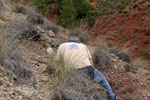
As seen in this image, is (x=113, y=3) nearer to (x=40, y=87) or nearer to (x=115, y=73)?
(x=115, y=73)

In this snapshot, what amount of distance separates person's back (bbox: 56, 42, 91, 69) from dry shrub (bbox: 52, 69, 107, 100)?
0.57ft

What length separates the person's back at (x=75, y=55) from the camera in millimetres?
3793

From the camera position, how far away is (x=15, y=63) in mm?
3533

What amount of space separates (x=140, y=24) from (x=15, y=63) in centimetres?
2062

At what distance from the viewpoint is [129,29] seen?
22.8 m

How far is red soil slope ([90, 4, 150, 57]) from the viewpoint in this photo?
20.1m

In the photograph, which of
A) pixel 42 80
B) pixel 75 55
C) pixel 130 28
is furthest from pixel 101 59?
pixel 130 28

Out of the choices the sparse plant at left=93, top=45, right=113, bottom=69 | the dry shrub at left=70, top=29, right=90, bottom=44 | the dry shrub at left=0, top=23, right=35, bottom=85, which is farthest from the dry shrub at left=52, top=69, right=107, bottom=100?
the dry shrub at left=70, top=29, right=90, bottom=44

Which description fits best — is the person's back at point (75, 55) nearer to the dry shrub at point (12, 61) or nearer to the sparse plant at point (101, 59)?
the dry shrub at point (12, 61)

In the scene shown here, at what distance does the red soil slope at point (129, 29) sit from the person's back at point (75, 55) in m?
14.9

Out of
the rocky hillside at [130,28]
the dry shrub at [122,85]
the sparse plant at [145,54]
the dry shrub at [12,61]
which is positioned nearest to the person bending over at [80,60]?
the dry shrub at [12,61]

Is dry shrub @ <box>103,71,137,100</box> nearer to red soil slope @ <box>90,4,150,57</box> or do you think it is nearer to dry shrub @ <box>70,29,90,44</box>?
dry shrub @ <box>70,29,90,44</box>

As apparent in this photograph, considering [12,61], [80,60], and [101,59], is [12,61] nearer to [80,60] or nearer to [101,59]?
[80,60]

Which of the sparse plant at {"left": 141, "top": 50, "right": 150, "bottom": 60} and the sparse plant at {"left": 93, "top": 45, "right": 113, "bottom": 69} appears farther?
the sparse plant at {"left": 141, "top": 50, "right": 150, "bottom": 60}
